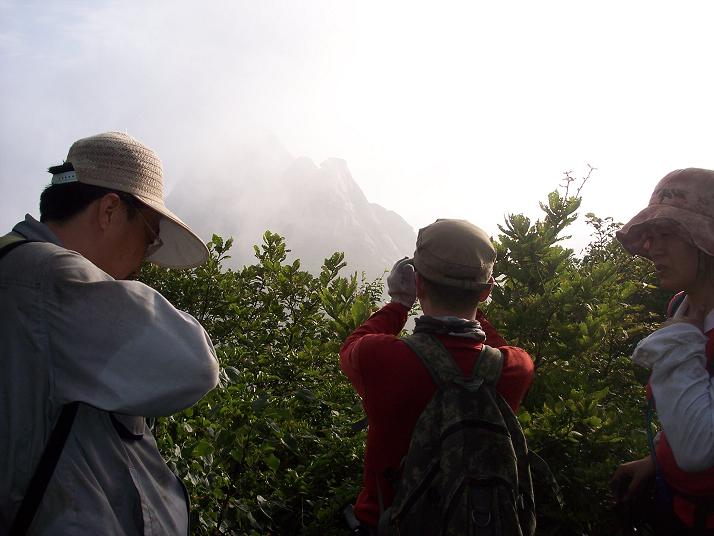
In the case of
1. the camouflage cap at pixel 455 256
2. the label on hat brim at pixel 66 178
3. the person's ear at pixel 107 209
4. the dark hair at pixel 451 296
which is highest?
the label on hat brim at pixel 66 178

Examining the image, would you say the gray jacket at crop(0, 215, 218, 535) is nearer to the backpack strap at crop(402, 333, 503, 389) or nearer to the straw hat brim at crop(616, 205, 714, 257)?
the backpack strap at crop(402, 333, 503, 389)

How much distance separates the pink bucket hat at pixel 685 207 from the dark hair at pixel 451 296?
2.19 ft

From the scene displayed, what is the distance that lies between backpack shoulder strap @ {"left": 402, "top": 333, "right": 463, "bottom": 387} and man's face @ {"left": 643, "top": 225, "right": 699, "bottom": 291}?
33.6 inches

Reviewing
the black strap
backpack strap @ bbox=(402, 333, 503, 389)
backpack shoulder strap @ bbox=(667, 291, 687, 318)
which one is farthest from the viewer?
backpack shoulder strap @ bbox=(667, 291, 687, 318)

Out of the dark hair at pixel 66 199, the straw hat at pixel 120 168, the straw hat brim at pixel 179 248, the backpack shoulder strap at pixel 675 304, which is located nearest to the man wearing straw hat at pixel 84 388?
the dark hair at pixel 66 199

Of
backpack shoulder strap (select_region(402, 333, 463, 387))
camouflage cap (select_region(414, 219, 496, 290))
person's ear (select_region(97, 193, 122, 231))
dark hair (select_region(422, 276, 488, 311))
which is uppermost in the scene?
person's ear (select_region(97, 193, 122, 231))

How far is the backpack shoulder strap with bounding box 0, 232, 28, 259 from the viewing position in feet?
5.34

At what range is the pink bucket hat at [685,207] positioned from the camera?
2168mm

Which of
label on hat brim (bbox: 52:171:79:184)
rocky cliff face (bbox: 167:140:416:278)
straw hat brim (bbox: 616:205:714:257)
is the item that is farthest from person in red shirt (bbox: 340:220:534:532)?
rocky cliff face (bbox: 167:140:416:278)

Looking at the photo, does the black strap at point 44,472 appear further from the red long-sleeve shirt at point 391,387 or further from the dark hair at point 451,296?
the dark hair at point 451,296

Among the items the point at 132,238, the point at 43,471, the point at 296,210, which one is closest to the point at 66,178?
the point at 132,238

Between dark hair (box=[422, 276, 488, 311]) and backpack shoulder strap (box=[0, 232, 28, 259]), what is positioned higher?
backpack shoulder strap (box=[0, 232, 28, 259])

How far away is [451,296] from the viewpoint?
234 cm

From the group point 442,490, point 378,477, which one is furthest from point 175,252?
point 442,490
